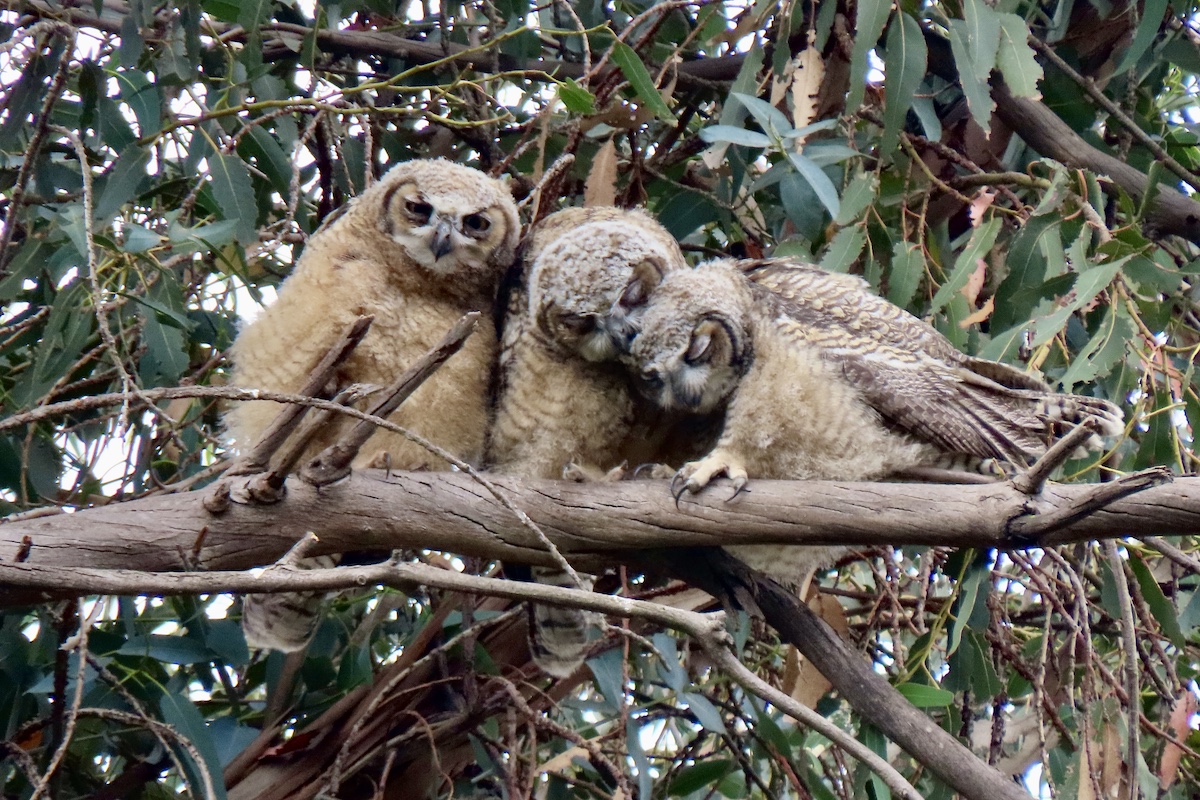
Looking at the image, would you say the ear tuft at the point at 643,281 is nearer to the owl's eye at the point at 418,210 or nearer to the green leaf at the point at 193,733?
the owl's eye at the point at 418,210

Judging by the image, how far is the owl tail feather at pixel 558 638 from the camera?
260 centimetres

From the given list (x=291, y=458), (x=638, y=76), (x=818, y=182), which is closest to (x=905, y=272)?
(x=818, y=182)

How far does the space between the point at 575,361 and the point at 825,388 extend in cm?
53

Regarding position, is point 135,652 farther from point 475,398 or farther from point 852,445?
point 852,445

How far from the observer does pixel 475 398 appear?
7.80 ft

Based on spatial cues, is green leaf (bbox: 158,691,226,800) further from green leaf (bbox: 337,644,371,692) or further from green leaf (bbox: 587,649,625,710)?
green leaf (bbox: 587,649,625,710)

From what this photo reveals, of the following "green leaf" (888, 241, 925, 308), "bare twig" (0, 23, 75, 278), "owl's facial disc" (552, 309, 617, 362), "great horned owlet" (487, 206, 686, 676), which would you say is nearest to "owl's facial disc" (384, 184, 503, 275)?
"great horned owlet" (487, 206, 686, 676)

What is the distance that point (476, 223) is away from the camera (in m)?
2.45

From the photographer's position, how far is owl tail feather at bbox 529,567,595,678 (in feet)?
8.53

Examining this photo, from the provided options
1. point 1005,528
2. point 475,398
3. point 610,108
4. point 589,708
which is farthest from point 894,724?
point 610,108

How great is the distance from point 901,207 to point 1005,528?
1306 mm

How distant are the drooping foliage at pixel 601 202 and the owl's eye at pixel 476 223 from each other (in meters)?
0.19

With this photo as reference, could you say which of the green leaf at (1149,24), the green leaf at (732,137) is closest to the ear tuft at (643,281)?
the green leaf at (732,137)

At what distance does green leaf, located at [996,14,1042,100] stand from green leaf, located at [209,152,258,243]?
65.8 inches
